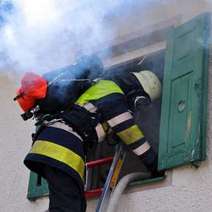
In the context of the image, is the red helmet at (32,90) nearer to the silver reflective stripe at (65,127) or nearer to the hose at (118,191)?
the silver reflective stripe at (65,127)

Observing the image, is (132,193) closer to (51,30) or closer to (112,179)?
(112,179)

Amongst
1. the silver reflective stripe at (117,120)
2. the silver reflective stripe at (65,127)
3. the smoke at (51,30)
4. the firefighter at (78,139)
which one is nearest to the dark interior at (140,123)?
the smoke at (51,30)

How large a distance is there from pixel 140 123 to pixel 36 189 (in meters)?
0.86

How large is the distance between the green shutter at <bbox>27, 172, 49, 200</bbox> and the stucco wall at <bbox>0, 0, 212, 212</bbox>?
0.15ft

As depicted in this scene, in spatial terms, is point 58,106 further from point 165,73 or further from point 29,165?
point 165,73

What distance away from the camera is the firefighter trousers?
140 inches

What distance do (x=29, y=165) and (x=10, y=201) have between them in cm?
93

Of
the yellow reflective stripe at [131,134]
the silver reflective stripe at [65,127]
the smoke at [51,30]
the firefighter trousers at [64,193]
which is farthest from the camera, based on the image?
the smoke at [51,30]

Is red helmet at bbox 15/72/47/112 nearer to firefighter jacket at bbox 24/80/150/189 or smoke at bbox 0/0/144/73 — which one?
firefighter jacket at bbox 24/80/150/189

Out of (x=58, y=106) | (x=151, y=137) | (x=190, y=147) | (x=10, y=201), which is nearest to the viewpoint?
(x=190, y=147)

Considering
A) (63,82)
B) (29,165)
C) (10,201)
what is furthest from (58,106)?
(10,201)

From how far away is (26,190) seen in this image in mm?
4578

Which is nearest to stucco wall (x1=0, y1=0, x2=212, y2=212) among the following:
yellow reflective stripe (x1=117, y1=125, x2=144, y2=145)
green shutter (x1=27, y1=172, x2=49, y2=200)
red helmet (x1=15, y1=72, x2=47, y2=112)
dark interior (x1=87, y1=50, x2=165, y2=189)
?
green shutter (x1=27, y1=172, x2=49, y2=200)

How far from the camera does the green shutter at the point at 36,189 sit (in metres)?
4.35
